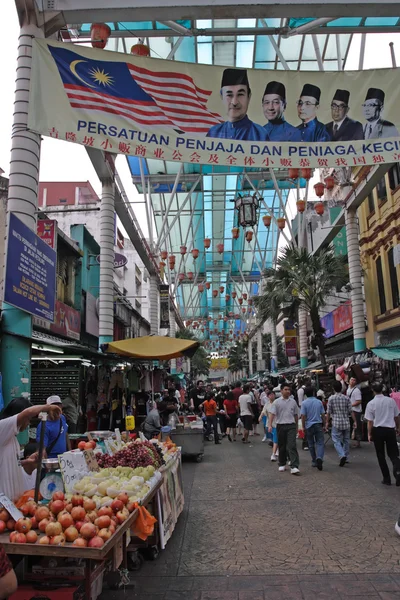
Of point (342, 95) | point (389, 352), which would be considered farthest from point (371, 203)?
point (342, 95)

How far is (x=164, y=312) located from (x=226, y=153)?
85.0 feet

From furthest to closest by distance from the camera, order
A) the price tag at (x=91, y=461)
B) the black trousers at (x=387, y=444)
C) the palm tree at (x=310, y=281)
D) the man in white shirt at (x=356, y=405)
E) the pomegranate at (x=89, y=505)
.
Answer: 1. the palm tree at (x=310, y=281)
2. the man in white shirt at (x=356, y=405)
3. the black trousers at (x=387, y=444)
4. the price tag at (x=91, y=461)
5. the pomegranate at (x=89, y=505)

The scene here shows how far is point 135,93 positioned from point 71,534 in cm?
631

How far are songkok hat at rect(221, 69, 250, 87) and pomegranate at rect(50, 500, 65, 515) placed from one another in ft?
21.5

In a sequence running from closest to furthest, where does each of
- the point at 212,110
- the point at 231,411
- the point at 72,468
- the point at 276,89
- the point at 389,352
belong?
1. the point at 72,468
2. the point at 212,110
3. the point at 276,89
4. the point at 389,352
5. the point at 231,411

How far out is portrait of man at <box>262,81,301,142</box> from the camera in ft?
25.0

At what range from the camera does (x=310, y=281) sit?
76.0ft

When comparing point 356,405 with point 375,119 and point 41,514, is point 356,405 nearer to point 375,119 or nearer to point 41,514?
point 375,119

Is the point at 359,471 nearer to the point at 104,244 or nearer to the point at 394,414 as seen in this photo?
the point at 394,414

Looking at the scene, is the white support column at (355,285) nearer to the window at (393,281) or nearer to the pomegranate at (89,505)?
the window at (393,281)

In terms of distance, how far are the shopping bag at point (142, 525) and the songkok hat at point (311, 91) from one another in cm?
677

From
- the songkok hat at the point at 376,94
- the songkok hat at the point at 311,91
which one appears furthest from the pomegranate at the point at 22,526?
the songkok hat at the point at 376,94

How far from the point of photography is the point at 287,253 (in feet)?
80.9

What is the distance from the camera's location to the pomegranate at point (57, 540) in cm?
357
